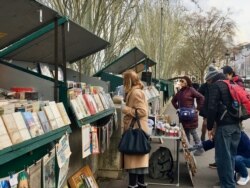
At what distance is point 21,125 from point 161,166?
4.63 metres

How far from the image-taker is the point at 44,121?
3.78 m

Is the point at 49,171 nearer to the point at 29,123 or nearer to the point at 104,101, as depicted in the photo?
the point at 29,123

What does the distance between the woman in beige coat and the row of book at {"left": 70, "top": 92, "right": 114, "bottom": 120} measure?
1.17 feet

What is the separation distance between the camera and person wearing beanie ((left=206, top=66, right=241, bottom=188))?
255 inches

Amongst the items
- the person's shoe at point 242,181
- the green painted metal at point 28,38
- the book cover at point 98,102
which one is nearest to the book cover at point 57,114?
the green painted metal at point 28,38

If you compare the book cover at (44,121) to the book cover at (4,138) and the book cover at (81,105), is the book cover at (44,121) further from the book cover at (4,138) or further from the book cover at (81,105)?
the book cover at (81,105)

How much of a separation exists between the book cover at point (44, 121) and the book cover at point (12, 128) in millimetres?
508

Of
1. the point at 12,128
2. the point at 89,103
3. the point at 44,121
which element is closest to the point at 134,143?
the point at 89,103

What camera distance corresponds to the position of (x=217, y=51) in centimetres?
4422

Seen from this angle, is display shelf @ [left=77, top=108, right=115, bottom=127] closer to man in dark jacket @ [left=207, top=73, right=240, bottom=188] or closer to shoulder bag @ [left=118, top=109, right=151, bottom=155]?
shoulder bag @ [left=118, top=109, right=151, bottom=155]

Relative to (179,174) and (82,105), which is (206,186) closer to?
(179,174)

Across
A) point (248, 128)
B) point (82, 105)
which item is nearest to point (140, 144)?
point (82, 105)

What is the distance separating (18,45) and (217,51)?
4030 centimetres

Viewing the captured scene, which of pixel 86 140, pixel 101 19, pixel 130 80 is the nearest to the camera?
pixel 86 140
